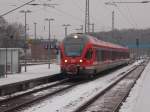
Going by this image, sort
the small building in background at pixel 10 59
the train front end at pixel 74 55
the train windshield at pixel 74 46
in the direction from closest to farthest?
the train front end at pixel 74 55 < the train windshield at pixel 74 46 < the small building in background at pixel 10 59

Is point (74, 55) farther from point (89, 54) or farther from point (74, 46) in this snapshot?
point (89, 54)

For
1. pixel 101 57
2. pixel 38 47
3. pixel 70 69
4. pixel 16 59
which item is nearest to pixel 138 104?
pixel 70 69

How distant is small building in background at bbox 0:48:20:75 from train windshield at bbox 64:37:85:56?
547 cm

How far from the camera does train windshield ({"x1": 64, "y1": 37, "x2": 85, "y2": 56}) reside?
32.0m

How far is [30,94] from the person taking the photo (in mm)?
22609

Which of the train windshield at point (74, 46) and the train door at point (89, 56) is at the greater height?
the train windshield at point (74, 46)

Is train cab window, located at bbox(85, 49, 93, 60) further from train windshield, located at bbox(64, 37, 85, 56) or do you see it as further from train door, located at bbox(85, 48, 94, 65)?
train windshield, located at bbox(64, 37, 85, 56)

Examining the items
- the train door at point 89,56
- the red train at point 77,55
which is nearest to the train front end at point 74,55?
the red train at point 77,55

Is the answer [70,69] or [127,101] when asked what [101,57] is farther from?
[127,101]

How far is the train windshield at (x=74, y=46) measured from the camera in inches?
1260

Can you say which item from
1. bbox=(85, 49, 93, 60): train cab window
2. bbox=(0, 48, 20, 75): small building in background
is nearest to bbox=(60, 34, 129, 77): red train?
bbox=(85, 49, 93, 60): train cab window

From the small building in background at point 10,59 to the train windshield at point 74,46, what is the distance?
5470 mm

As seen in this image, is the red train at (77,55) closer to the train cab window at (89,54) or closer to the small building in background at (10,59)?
the train cab window at (89,54)

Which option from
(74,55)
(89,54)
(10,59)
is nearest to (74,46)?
(74,55)
